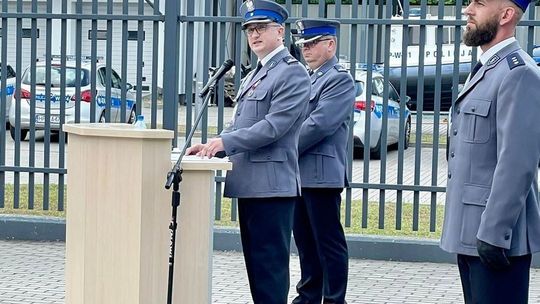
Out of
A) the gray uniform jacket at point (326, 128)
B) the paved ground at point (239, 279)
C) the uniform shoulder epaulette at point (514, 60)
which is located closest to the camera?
the uniform shoulder epaulette at point (514, 60)

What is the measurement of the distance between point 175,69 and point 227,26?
1.98ft

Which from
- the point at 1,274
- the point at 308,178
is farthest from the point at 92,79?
the point at 308,178

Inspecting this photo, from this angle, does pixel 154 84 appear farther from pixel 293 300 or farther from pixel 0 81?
pixel 293 300

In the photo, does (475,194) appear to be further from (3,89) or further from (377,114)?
(3,89)

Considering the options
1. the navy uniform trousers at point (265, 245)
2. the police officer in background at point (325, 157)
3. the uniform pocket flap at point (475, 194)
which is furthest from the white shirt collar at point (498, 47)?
the police officer in background at point (325, 157)

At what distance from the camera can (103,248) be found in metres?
5.18

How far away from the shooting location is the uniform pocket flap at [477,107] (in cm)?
440

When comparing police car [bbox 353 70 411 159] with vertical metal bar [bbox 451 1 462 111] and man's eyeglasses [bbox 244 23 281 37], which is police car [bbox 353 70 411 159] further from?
man's eyeglasses [bbox 244 23 281 37]

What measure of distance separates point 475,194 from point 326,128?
2685 mm

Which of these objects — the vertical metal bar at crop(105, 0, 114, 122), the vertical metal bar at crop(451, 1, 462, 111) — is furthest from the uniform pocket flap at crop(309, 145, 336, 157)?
the vertical metal bar at crop(105, 0, 114, 122)

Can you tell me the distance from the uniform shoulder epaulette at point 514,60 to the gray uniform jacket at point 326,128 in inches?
106

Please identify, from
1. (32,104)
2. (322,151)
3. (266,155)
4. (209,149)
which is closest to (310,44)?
(322,151)

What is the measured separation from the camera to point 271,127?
5.80 meters

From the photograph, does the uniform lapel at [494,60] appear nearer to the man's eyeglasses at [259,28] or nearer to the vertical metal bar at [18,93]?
the man's eyeglasses at [259,28]
